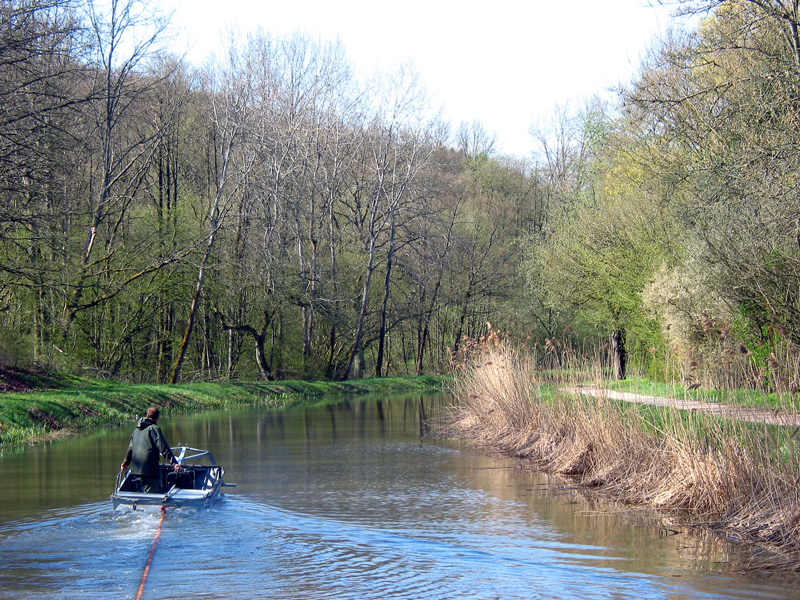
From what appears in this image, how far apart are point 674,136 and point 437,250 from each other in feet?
73.0

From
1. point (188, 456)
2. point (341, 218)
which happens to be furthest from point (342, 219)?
point (188, 456)

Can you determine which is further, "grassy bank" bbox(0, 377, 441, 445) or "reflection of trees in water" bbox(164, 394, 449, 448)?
"reflection of trees in water" bbox(164, 394, 449, 448)

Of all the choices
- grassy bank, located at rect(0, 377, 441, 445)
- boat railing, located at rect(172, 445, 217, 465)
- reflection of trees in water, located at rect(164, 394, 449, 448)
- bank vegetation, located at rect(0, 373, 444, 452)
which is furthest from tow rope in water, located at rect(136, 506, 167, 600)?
grassy bank, located at rect(0, 377, 441, 445)

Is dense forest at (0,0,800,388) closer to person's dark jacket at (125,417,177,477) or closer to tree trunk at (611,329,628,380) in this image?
tree trunk at (611,329,628,380)

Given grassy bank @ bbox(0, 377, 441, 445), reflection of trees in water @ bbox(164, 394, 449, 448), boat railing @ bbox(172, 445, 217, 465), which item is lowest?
reflection of trees in water @ bbox(164, 394, 449, 448)

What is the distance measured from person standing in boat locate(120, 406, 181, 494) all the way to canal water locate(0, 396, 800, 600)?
0.65 m

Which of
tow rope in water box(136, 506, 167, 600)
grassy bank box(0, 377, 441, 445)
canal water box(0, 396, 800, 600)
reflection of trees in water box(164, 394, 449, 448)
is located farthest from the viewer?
reflection of trees in water box(164, 394, 449, 448)

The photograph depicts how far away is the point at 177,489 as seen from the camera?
1189 centimetres

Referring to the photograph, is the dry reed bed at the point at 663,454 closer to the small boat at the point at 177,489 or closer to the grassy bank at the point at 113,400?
the small boat at the point at 177,489

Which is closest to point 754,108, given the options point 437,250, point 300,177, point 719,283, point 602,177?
point 719,283

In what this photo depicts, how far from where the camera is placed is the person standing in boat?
11.9 metres

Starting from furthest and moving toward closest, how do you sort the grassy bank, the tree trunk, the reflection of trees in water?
the tree trunk → the reflection of trees in water → the grassy bank

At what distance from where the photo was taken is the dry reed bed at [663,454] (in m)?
9.67

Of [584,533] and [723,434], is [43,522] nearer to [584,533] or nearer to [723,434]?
[584,533]
